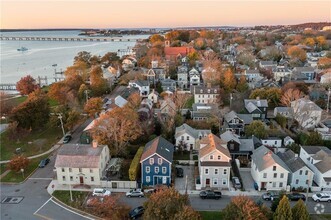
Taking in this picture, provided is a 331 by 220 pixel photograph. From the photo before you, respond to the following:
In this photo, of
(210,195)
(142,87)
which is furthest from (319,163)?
(142,87)

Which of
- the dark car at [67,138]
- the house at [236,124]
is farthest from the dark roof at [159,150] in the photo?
the dark car at [67,138]

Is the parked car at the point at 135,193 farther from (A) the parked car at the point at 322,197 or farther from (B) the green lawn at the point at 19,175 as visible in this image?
(A) the parked car at the point at 322,197

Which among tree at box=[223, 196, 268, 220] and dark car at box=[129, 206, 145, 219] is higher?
tree at box=[223, 196, 268, 220]

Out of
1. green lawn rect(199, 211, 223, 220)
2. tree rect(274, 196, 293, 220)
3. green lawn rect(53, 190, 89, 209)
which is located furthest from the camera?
green lawn rect(53, 190, 89, 209)

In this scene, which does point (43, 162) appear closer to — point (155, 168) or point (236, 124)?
point (155, 168)

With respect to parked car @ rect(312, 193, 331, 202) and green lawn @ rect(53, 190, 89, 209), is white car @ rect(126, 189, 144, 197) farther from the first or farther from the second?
parked car @ rect(312, 193, 331, 202)

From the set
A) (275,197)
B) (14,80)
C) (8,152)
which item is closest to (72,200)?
(8,152)

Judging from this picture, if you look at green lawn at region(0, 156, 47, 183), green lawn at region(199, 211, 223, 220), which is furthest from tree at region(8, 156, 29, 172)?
green lawn at region(199, 211, 223, 220)
